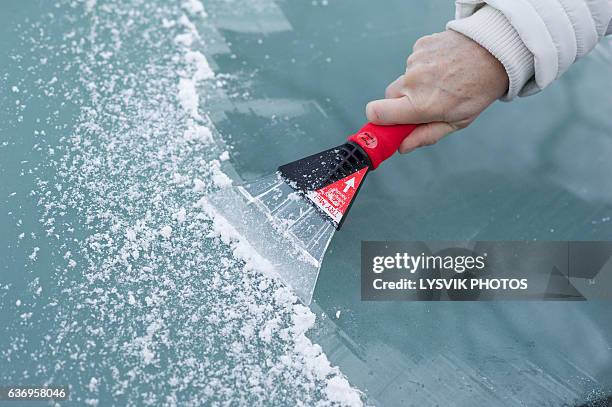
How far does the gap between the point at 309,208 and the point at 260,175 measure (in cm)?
15

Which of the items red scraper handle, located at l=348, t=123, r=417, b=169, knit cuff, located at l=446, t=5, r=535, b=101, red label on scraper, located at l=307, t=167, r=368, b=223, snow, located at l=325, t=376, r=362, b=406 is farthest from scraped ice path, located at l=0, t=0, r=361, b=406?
knit cuff, located at l=446, t=5, r=535, b=101

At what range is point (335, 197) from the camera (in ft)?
3.63

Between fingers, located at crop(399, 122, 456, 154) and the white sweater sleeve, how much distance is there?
132mm

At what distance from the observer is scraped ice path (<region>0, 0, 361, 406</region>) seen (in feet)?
3.23

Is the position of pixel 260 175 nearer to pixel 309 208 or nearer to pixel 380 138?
pixel 309 208

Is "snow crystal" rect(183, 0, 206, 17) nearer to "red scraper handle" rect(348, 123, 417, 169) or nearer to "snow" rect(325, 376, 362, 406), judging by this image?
"red scraper handle" rect(348, 123, 417, 169)

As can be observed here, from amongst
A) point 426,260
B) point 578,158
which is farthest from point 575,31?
point 426,260

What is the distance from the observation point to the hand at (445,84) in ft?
3.42

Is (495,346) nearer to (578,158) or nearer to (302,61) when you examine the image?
(578,158)

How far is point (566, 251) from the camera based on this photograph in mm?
1186

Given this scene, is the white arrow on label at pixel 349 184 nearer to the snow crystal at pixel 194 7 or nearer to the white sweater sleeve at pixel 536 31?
the white sweater sleeve at pixel 536 31

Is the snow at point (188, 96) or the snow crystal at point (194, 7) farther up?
the snow crystal at point (194, 7)

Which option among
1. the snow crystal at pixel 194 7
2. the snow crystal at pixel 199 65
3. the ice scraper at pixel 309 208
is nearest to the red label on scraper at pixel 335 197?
the ice scraper at pixel 309 208

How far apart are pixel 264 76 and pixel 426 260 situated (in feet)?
1.81
